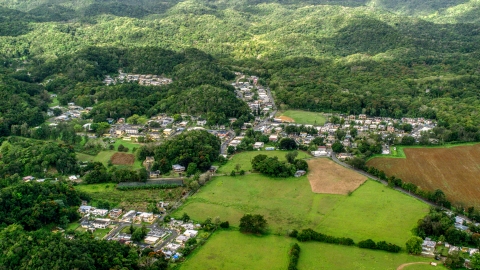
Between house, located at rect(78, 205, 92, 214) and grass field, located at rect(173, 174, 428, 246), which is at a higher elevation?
grass field, located at rect(173, 174, 428, 246)

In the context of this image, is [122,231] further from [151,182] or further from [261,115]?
[261,115]

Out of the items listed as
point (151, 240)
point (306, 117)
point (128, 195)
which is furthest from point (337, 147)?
point (151, 240)

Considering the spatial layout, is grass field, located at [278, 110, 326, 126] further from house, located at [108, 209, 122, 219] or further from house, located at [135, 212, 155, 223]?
house, located at [108, 209, 122, 219]

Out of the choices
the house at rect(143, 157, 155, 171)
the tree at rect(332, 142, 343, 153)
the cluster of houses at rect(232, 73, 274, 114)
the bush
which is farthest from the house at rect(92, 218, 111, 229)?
the cluster of houses at rect(232, 73, 274, 114)

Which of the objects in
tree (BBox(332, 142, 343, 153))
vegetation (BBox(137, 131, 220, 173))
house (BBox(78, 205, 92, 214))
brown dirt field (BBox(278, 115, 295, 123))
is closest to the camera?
house (BBox(78, 205, 92, 214))

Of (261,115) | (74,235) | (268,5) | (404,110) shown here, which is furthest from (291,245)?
(268,5)

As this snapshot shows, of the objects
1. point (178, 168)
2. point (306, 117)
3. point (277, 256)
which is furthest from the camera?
point (306, 117)

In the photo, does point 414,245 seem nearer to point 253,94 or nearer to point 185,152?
point 185,152
